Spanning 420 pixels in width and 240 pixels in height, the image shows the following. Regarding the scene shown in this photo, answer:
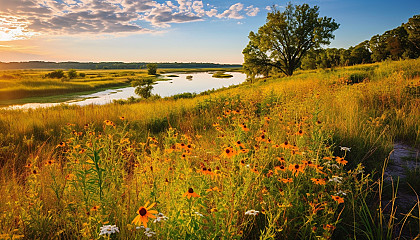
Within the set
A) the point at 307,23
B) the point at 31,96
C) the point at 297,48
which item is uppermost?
the point at 307,23

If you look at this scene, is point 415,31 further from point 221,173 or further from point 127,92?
point 221,173

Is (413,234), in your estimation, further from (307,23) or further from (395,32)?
(395,32)

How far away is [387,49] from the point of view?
1714 inches

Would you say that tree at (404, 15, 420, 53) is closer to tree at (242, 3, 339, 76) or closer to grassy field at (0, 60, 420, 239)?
tree at (242, 3, 339, 76)

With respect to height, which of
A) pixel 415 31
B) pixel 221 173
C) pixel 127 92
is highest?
pixel 415 31

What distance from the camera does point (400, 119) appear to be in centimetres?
512

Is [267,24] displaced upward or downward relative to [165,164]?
upward

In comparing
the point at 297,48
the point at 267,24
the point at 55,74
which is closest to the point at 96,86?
the point at 55,74

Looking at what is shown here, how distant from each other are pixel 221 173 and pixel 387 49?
54509mm

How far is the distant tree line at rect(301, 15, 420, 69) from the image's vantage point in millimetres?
36094

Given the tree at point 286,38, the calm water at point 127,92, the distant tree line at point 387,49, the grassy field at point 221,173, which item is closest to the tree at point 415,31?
the distant tree line at point 387,49

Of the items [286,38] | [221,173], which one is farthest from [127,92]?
[221,173]

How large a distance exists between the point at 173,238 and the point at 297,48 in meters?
33.6

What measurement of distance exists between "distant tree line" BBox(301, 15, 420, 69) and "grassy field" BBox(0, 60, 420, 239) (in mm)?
28782
